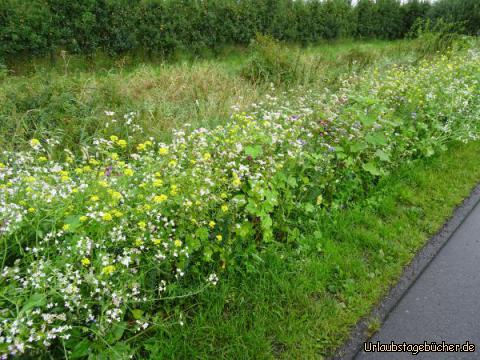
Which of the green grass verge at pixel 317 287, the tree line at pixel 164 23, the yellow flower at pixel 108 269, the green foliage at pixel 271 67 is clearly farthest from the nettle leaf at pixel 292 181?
the tree line at pixel 164 23

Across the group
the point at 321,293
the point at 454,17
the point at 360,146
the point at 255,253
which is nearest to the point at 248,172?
the point at 255,253

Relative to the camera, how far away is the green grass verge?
2.66 metres

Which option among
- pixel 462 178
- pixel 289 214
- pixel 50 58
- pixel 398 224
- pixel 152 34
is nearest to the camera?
pixel 289 214

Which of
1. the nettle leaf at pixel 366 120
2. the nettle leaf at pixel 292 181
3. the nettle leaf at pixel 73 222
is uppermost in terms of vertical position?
the nettle leaf at pixel 366 120

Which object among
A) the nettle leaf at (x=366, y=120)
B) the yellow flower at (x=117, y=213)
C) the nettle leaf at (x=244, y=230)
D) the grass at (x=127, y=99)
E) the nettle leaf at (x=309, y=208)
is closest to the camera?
the yellow flower at (x=117, y=213)

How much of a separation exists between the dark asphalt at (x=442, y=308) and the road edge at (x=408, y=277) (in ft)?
0.13

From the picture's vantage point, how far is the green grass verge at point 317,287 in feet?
8.73

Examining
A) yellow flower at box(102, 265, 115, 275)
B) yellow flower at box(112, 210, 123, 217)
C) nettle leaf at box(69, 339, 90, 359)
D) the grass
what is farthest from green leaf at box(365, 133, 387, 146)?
nettle leaf at box(69, 339, 90, 359)

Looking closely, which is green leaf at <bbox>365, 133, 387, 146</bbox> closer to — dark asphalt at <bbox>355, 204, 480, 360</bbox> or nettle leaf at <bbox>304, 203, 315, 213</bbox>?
nettle leaf at <bbox>304, 203, 315, 213</bbox>

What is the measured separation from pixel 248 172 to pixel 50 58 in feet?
28.0

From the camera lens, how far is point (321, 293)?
315 centimetres

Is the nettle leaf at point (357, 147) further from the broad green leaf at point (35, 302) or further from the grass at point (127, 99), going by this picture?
the broad green leaf at point (35, 302)

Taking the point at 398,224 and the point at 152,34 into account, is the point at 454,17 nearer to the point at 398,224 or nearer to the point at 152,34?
the point at 152,34

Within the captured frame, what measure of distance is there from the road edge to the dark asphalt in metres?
0.04
